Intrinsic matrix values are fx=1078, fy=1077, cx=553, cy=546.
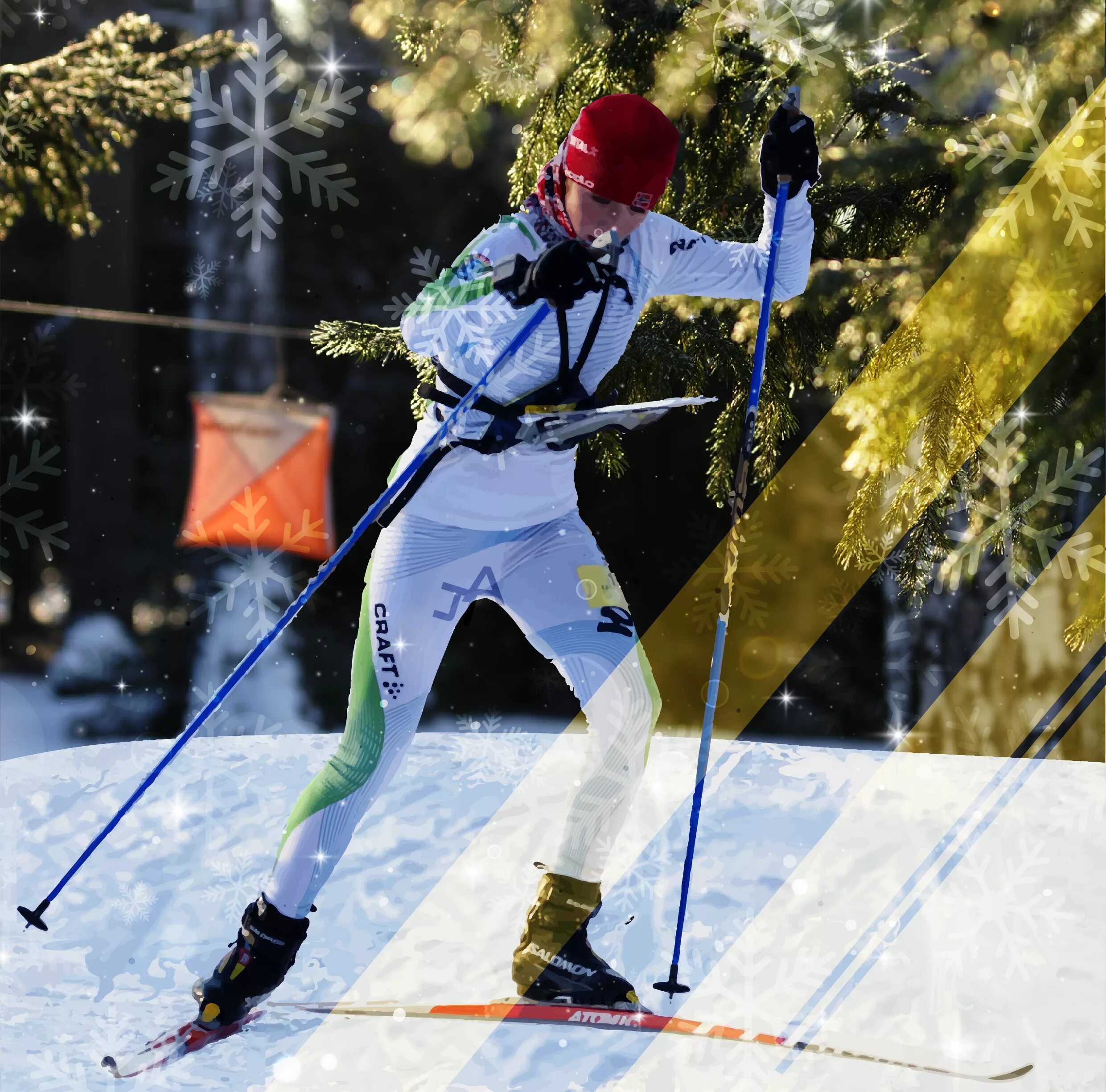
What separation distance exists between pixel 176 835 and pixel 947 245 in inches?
138

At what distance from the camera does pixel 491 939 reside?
11.3 ft

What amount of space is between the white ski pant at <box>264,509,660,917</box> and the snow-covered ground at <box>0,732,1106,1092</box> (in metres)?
0.60

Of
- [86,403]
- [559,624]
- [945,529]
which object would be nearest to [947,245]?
[945,529]

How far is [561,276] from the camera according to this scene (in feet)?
7.86

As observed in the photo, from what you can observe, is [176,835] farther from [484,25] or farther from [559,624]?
[484,25]

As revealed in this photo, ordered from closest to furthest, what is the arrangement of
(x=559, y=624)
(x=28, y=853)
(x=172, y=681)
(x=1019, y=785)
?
(x=559, y=624) → (x=28, y=853) → (x=1019, y=785) → (x=172, y=681)
